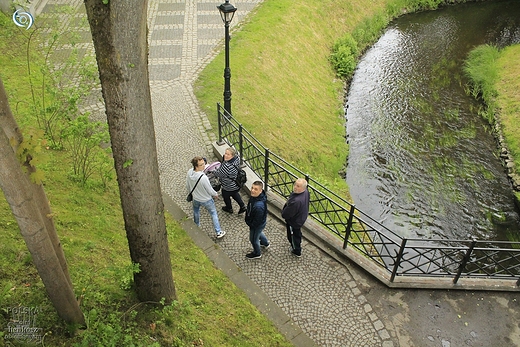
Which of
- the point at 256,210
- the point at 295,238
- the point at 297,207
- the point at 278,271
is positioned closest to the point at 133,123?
the point at 256,210

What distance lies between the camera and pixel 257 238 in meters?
7.57

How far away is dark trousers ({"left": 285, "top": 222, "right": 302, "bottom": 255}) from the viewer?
25.2 feet

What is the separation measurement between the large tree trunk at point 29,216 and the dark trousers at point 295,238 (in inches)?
158

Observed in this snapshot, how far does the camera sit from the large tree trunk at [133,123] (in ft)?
12.0

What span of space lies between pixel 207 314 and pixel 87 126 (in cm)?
365

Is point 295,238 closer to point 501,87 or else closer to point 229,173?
point 229,173

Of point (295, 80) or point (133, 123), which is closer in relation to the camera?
point (133, 123)

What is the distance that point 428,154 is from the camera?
573 inches

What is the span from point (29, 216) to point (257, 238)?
4.28 metres

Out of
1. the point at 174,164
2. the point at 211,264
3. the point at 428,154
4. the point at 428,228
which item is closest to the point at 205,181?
the point at 211,264

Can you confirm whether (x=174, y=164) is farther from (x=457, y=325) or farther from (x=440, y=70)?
(x=440, y=70)

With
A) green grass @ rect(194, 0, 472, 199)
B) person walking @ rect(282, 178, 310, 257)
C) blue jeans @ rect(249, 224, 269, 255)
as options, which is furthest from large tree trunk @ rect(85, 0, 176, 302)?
green grass @ rect(194, 0, 472, 199)

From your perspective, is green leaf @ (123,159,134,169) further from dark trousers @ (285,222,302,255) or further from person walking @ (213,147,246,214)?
dark trousers @ (285,222,302,255)

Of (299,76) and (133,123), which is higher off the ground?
(133,123)
